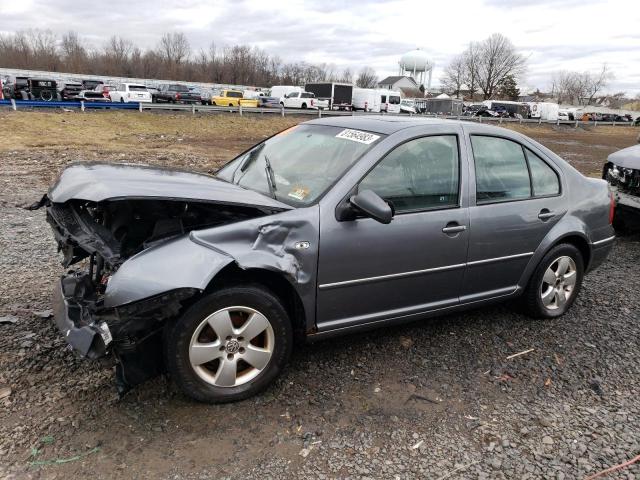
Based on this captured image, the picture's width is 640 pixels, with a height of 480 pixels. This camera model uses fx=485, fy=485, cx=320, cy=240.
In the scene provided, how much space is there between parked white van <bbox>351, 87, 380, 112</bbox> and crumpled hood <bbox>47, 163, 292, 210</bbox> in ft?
146

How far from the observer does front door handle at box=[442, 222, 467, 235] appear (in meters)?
3.39

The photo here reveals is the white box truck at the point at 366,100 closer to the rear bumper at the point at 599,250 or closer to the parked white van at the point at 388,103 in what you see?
the parked white van at the point at 388,103

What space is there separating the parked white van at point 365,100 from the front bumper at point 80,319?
44.9m

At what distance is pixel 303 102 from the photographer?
41.1m

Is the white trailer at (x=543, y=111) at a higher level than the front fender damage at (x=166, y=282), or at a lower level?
higher

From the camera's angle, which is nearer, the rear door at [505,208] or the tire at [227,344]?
the tire at [227,344]

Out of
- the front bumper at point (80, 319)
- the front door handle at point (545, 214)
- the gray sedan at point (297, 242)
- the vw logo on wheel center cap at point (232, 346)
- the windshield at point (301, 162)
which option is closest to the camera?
the front bumper at point (80, 319)

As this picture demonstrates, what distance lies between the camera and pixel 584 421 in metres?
2.94

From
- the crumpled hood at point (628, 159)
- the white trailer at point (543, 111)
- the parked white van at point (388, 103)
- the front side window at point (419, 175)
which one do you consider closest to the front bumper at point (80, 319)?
the front side window at point (419, 175)

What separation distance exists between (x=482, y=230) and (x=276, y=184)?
154cm

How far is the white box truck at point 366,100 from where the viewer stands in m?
46.0

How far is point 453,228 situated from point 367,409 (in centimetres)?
137

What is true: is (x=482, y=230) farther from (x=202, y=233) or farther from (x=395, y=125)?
(x=202, y=233)

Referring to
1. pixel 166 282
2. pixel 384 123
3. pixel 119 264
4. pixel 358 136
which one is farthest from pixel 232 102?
pixel 166 282
